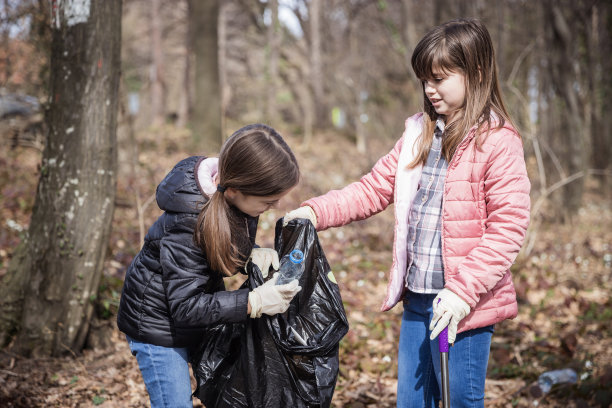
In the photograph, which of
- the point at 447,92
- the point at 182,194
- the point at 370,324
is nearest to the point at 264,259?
the point at 182,194

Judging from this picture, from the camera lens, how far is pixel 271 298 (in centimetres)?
215

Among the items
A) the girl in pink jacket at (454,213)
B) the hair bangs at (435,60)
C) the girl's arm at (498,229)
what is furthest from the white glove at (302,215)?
the hair bangs at (435,60)

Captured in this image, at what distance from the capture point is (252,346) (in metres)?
2.27

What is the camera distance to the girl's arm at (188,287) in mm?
2062

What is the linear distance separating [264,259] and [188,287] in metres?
0.38

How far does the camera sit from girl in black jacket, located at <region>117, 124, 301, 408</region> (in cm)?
205

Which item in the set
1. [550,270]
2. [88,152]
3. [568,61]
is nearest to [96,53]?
[88,152]

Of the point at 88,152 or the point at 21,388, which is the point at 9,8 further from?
the point at 21,388

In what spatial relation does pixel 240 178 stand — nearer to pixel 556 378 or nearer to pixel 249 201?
pixel 249 201

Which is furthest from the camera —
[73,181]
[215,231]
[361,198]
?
[73,181]

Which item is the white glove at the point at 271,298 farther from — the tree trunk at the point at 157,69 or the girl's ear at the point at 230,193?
the tree trunk at the point at 157,69

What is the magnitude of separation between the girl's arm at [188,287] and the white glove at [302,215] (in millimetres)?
448

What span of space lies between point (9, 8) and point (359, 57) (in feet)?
56.3

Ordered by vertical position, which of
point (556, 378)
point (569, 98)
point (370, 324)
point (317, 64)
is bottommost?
point (556, 378)
